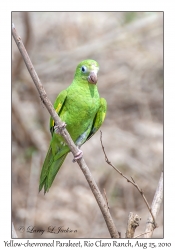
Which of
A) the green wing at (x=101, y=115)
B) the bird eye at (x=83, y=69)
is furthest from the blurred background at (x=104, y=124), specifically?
the bird eye at (x=83, y=69)

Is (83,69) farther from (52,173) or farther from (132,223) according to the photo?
(132,223)

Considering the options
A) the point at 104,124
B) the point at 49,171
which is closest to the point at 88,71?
the point at 49,171

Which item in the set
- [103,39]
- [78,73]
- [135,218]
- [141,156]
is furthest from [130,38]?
[135,218]

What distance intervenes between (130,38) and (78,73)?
4.80 meters

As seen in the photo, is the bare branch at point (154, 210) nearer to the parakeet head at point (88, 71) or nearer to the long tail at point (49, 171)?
the long tail at point (49, 171)

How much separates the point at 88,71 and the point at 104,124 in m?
4.01

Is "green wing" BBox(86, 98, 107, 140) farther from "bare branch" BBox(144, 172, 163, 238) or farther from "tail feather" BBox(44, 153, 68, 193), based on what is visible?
"bare branch" BBox(144, 172, 163, 238)

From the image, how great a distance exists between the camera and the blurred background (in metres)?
5.94

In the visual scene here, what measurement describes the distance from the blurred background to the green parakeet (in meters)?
1.74

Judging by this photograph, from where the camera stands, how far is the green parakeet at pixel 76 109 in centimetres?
332

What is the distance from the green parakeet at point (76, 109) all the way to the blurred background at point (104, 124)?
1.74 m

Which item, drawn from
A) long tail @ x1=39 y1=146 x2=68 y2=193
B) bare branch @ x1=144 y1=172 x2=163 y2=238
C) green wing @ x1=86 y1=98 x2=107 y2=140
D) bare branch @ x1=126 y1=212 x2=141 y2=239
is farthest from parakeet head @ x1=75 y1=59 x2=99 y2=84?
bare branch @ x1=126 y1=212 x2=141 y2=239

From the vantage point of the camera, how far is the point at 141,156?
268 inches

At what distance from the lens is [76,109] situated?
3354 mm
